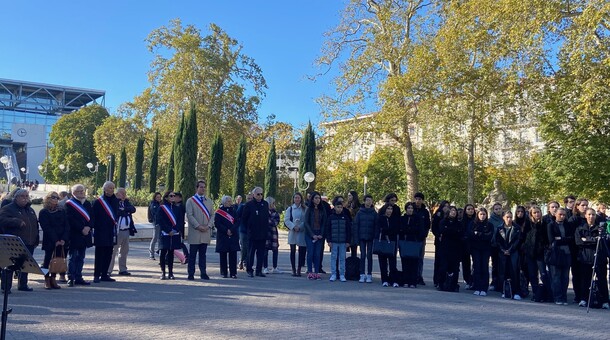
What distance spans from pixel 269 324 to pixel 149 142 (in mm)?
48239

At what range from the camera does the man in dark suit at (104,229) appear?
10.8 metres

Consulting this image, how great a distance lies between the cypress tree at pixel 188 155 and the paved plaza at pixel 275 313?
2291 centimetres

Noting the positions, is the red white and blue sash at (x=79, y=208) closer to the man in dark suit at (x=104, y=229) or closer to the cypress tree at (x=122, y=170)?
the man in dark suit at (x=104, y=229)

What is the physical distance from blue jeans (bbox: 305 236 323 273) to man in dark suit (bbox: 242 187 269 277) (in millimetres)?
959

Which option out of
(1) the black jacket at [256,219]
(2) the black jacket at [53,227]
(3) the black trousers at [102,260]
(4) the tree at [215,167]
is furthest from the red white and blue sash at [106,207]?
(4) the tree at [215,167]

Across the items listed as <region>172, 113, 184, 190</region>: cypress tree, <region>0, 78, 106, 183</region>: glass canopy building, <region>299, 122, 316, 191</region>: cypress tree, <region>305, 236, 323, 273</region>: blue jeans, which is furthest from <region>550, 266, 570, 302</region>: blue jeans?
<region>0, 78, 106, 183</region>: glass canopy building

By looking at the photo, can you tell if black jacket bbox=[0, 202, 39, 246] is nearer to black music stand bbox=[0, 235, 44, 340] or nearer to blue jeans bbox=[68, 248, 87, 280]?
blue jeans bbox=[68, 248, 87, 280]

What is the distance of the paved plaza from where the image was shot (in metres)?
7.13

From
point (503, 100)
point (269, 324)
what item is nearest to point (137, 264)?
point (269, 324)

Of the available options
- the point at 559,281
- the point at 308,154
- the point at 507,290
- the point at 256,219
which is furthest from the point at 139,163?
the point at 559,281

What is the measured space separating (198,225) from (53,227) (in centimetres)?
276

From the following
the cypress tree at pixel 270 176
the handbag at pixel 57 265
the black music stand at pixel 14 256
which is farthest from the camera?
the cypress tree at pixel 270 176

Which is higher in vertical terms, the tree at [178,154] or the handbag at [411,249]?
the tree at [178,154]

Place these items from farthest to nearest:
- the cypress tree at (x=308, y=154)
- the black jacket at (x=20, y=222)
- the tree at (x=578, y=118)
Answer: the cypress tree at (x=308, y=154)
the tree at (x=578, y=118)
the black jacket at (x=20, y=222)
